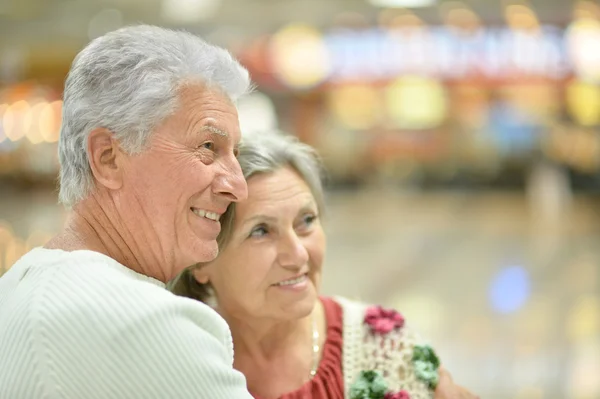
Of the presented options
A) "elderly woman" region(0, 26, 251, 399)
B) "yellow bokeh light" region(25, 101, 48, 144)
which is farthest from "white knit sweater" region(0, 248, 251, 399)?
"yellow bokeh light" region(25, 101, 48, 144)

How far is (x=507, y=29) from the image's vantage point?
15.8m

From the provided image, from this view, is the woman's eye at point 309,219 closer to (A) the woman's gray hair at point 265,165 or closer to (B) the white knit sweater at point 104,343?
(A) the woman's gray hair at point 265,165

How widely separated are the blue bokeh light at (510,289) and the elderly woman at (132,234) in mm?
5635

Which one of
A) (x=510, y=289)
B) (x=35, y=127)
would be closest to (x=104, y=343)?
(x=510, y=289)

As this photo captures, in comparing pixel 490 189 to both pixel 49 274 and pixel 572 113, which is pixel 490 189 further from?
pixel 49 274

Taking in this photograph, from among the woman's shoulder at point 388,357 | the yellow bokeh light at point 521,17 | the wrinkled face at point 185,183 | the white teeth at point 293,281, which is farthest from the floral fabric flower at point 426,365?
the yellow bokeh light at point 521,17

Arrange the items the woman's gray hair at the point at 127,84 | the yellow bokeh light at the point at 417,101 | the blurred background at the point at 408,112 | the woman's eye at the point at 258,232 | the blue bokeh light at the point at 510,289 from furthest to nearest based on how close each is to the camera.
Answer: the yellow bokeh light at the point at 417,101 < the blurred background at the point at 408,112 < the blue bokeh light at the point at 510,289 < the woman's eye at the point at 258,232 < the woman's gray hair at the point at 127,84

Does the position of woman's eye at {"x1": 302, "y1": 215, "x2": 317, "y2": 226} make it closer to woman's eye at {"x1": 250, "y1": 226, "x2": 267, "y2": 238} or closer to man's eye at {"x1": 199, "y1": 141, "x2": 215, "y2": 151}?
woman's eye at {"x1": 250, "y1": 226, "x2": 267, "y2": 238}

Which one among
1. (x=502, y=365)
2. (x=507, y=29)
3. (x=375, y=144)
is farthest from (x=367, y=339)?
(x=375, y=144)

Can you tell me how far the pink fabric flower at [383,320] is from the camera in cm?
199

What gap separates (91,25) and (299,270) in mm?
15290

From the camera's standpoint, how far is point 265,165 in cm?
202

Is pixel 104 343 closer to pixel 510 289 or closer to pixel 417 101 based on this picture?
pixel 510 289

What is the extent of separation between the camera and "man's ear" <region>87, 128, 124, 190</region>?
1.50 m
